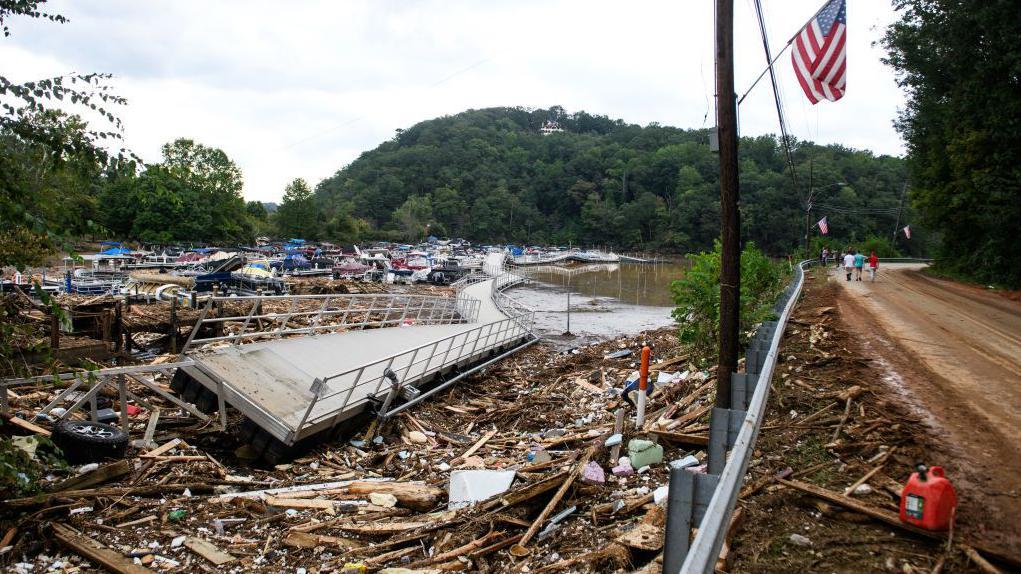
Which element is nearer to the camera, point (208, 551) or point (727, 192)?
point (208, 551)

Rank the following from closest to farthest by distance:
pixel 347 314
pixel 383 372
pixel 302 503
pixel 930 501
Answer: pixel 930 501
pixel 302 503
pixel 383 372
pixel 347 314

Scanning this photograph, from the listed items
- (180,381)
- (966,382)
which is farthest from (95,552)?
(966,382)

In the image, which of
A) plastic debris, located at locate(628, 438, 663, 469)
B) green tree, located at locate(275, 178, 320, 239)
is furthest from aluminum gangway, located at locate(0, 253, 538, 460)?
green tree, located at locate(275, 178, 320, 239)

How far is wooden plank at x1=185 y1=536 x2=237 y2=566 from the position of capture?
19.8 ft

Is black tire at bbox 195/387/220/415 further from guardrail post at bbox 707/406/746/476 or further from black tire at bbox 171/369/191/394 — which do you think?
guardrail post at bbox 707/406/746/476

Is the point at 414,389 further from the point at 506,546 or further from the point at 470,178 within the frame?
the point at 470,178

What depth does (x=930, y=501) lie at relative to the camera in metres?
3.98

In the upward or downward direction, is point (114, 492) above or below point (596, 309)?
above

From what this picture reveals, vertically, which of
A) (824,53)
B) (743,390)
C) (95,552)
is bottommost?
(95,552)

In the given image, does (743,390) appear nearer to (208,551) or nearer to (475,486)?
(475,486)

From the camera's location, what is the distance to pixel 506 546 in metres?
5.89

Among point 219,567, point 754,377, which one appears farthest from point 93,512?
point 754,377

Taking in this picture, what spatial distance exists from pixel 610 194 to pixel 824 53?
536 ft

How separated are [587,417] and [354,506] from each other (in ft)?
18.0
